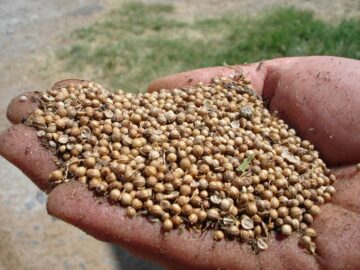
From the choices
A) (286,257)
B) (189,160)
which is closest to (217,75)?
(189,160)

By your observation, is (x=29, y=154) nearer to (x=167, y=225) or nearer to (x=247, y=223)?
(x=167, y=225)

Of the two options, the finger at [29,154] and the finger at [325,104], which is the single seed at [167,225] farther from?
the finger at [325,104]

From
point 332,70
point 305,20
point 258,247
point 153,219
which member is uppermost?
point 332,70

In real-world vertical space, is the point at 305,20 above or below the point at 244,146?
below

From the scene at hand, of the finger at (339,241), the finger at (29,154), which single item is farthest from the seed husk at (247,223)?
the finger at (29,154)

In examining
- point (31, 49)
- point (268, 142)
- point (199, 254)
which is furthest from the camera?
point (31, 49)

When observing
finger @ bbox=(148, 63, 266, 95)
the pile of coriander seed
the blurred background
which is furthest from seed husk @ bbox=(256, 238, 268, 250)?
the blurred background

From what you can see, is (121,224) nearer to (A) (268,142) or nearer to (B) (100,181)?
(B) (100,181)

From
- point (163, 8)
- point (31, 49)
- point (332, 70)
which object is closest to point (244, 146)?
point (332, 70)
